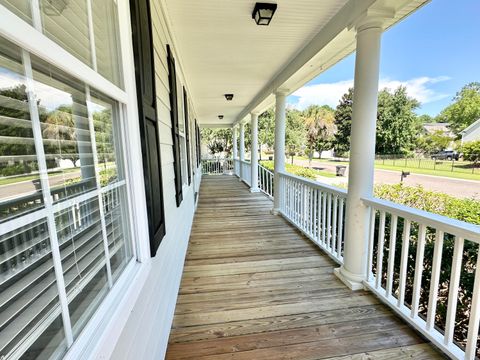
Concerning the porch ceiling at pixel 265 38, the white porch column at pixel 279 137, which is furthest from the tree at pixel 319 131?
the porch ceiling at pixel 265 38

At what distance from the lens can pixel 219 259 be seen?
→ 308 cm

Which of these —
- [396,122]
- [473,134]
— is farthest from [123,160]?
[396,122]

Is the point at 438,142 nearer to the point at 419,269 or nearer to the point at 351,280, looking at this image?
the point at 351,280

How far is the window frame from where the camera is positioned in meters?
0.53

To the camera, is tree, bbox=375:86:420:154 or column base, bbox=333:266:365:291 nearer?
column base, bbox=333:266:365:291

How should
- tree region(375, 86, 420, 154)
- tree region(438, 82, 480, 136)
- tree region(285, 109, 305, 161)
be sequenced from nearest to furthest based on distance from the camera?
tree region(438, 82, 480, 136) → tree region(375, 86, 420, 154) → tree region(285, 109, 305, 161)

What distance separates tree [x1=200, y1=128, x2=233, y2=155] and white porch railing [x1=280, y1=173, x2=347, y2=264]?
19.1 m

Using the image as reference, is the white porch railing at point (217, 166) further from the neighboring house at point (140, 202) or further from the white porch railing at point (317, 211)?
the neighboring house at point (140, 202)

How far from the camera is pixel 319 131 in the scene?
87.0 feet

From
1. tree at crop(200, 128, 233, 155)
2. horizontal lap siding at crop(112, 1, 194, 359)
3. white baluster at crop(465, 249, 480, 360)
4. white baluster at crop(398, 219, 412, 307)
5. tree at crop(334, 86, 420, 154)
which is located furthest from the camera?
tree at crop(200, 128, 233, 155)

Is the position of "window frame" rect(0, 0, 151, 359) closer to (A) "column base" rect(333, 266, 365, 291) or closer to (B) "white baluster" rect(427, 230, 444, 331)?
(B) "white baluster" rect(427, 230, 444, 331)

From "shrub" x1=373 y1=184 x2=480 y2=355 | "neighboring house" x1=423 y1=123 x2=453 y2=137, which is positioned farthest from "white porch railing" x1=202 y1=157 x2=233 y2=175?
"shrub" x1=373 y1=184 x2=480 y2=355

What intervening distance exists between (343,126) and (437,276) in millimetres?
22290

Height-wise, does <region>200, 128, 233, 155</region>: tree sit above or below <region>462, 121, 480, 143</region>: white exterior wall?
above
